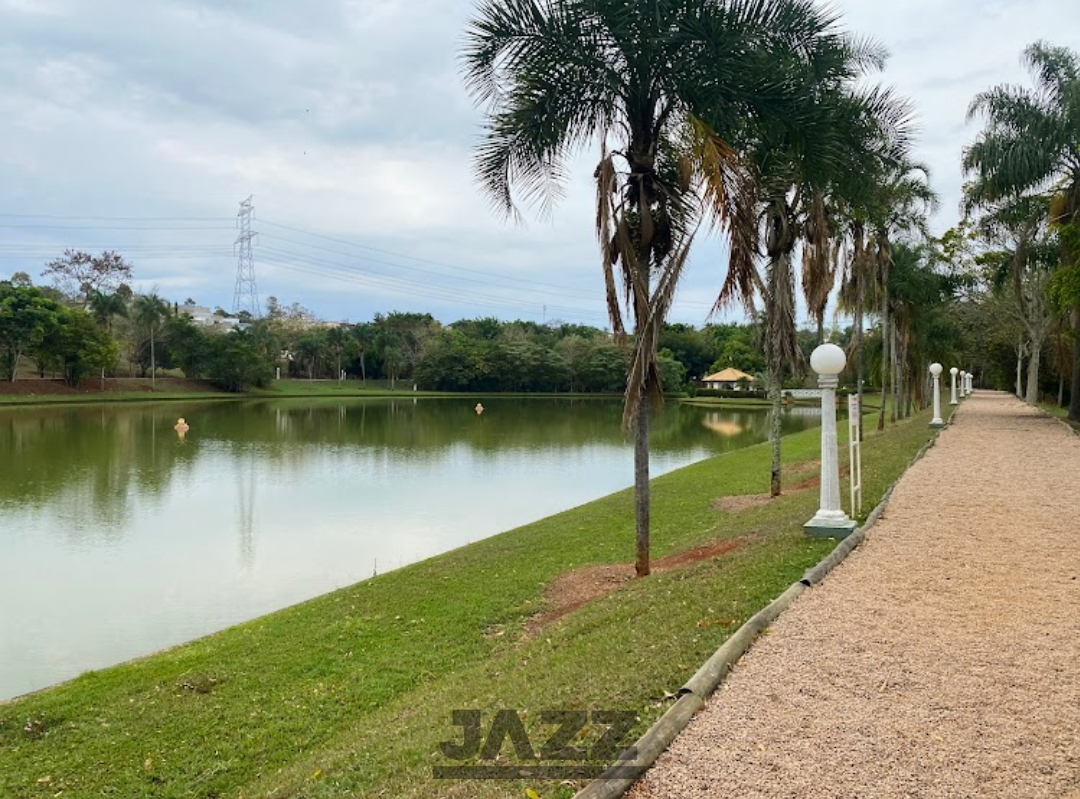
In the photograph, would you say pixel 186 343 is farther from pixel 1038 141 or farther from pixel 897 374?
pixel 1038 141

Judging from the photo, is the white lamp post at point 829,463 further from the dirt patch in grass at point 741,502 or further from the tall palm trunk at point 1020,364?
the tall palm trunk at point 1020,364

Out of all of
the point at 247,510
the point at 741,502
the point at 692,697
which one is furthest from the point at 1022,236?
the point at 692,697

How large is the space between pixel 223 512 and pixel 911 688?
15.2m

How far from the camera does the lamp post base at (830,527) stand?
762cm

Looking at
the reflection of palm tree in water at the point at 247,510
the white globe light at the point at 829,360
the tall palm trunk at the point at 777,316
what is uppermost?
the tall palm trunk at the point at 777,316

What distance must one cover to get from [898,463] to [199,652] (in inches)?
443

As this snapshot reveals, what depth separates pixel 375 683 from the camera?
6.49 m

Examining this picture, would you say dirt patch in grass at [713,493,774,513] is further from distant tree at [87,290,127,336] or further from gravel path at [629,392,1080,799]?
distant tree at [87,290,127,336]

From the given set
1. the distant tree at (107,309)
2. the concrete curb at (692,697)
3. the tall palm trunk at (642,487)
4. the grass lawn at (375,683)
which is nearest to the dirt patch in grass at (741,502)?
the grass lawn at (375,683)

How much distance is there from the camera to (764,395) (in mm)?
78438

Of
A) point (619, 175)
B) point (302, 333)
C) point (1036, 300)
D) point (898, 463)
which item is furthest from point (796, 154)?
point (302, 333)

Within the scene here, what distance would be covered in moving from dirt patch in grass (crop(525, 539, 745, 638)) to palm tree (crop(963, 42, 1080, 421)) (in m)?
16.5

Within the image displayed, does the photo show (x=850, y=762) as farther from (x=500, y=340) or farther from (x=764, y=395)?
(x=500, y=340)

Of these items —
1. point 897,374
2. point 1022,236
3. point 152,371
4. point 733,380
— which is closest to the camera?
point 1022,236
